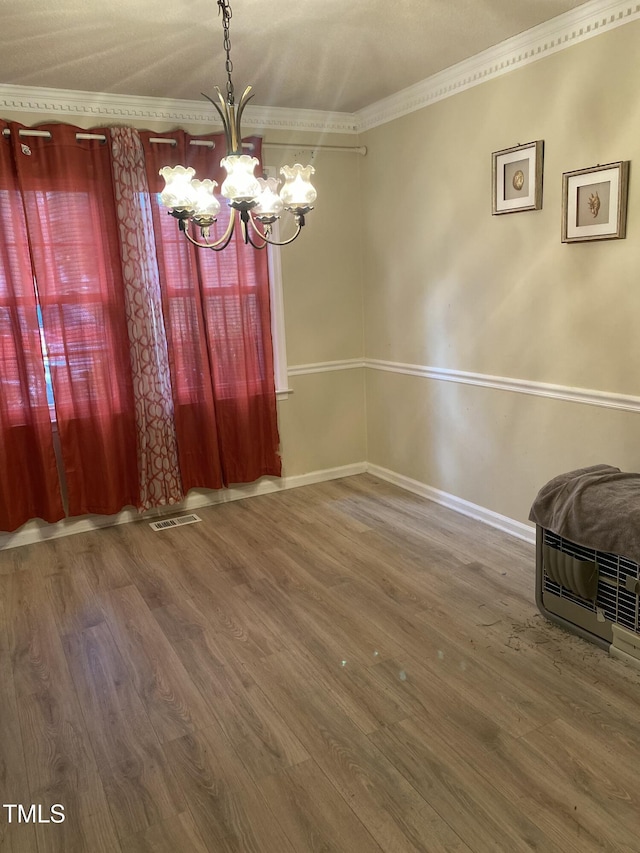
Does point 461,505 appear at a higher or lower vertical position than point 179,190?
lower

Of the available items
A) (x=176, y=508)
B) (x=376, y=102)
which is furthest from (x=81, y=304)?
(x=376, y=102)

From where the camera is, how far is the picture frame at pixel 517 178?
303 cm

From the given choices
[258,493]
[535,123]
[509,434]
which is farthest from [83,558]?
[535,123]

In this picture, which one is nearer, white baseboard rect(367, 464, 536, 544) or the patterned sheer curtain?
white baseboard rect(367, 464, 536, 544)

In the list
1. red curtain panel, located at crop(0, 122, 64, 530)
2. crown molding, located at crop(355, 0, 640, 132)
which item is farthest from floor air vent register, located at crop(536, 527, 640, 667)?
red curtain panel, located at crop(0, 122, 64, 530)

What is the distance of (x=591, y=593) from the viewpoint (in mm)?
2369

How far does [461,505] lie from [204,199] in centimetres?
244

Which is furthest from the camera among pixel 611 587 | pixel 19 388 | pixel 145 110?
pixel 145 110

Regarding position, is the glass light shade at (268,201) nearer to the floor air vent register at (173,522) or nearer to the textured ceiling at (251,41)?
the textured ceiling at (251,41)

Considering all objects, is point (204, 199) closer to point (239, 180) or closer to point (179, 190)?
point (179, 190)

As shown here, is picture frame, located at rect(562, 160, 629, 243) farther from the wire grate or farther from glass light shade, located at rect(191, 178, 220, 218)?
glass light shade, located at rect(191, 178, 220, 218)

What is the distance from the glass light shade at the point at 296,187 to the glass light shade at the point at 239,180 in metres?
0.21

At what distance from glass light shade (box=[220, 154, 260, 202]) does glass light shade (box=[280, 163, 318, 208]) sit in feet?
0.68

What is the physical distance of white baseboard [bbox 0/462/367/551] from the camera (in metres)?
3.71
